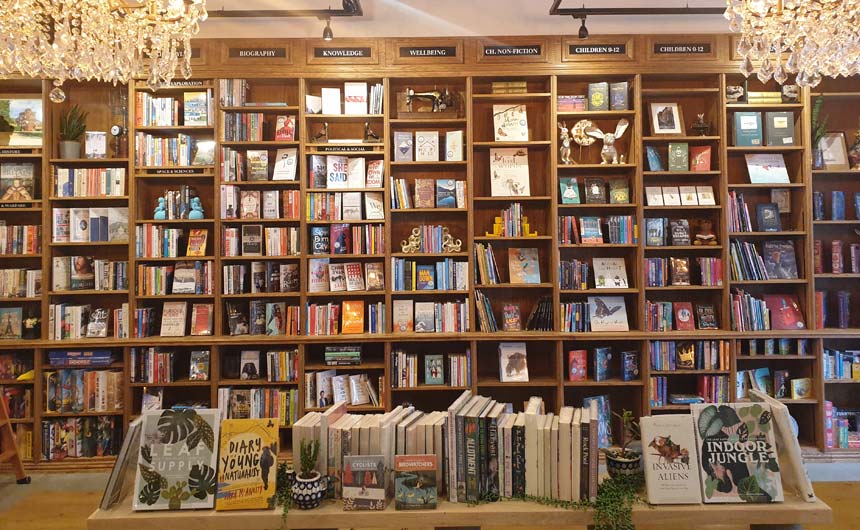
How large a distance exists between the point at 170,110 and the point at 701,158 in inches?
153

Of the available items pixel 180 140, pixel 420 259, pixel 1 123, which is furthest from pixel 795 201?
pixel 1 123

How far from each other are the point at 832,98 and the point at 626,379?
2682mm

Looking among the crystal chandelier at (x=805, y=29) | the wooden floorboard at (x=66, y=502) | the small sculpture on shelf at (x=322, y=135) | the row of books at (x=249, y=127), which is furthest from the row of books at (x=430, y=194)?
the wooden floorboard at (x=66, y=502)

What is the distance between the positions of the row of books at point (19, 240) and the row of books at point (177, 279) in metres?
0.78

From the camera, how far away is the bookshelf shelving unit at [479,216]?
3.99 metres

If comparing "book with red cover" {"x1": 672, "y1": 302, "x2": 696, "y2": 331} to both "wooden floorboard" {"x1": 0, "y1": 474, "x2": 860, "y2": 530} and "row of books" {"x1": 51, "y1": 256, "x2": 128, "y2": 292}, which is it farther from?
"row of books" {"x1": 51, "y1": 256, "x2": 128, "y2": 292}

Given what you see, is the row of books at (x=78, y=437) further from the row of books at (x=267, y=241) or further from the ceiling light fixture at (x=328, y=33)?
the ceiling light fixture at (x=328, y=33)

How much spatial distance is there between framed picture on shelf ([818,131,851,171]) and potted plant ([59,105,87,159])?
543cm

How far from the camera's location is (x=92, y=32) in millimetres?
2582

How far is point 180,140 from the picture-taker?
4.02 m

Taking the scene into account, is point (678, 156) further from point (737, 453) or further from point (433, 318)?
point (737, 453)

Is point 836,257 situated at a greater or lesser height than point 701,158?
lesser

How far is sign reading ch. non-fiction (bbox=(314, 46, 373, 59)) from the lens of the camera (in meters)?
4.03

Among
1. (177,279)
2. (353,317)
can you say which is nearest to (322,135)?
(353,317)
